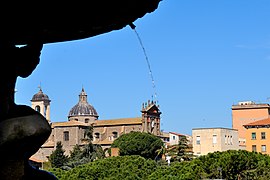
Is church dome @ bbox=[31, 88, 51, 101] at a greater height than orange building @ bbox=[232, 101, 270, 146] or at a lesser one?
greater

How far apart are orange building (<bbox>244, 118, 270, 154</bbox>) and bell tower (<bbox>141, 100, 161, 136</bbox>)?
2101 centimetres

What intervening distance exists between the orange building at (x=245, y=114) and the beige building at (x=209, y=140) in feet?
30.8

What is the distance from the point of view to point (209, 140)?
74750 mm

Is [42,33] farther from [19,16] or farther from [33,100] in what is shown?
[33,100]

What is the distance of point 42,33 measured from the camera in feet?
10.9

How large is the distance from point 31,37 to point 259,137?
64880 mm

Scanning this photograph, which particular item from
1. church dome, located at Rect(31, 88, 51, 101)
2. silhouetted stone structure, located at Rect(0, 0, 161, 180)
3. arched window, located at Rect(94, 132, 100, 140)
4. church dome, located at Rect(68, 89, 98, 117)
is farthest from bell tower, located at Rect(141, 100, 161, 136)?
silhouetted stone structure, located at Rect(0, 0, 161, 180)

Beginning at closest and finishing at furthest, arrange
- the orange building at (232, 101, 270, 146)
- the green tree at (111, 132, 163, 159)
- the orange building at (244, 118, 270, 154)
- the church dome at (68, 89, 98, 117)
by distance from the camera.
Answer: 1. the orange building at (244, 118, 270, 154)
2. the green tree at (111, 132, 163, 159)
3. the orange building at (232, 101, 270, 146)
4. the church dome at (68, 89, 98, 117)

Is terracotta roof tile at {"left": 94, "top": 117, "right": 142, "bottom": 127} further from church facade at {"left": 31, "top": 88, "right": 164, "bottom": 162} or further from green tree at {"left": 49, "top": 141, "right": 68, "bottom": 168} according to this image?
green tree at {"left": 49, "top": 141, "right": 68, "bottom": 168}

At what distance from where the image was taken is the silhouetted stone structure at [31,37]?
2.87 metres

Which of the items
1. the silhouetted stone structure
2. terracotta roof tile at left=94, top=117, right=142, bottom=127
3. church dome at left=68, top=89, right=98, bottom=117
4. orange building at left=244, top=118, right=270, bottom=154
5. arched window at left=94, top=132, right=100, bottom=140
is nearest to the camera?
the silhouetted stone structure

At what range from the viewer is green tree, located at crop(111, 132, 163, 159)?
70312mm

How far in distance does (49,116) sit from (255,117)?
32.9 m

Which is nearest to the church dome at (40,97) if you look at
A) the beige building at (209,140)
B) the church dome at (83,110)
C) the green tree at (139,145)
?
the church dome at (83,110)
